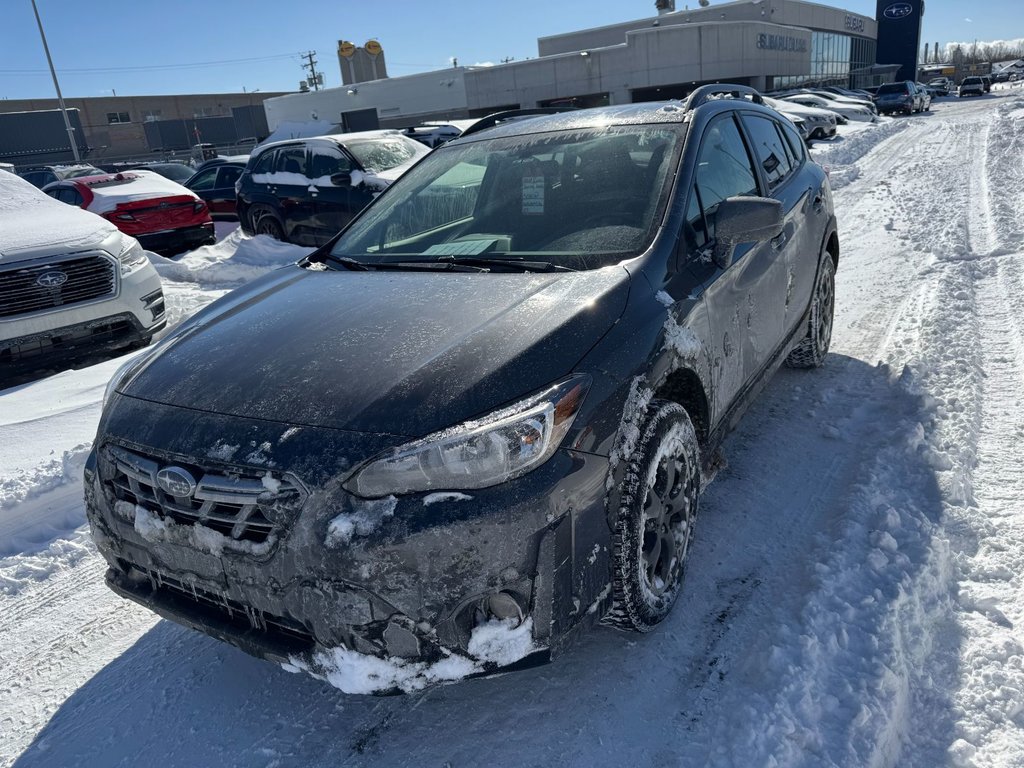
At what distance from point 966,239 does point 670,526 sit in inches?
276

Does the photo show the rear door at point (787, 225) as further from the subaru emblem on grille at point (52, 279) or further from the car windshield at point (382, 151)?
the car windshield at point (382, 151)

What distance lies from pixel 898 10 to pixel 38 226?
248ft

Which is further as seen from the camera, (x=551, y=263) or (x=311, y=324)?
(x=551, y=263)

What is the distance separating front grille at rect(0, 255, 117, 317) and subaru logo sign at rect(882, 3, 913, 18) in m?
75.4

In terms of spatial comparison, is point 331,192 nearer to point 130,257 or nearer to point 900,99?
point 130,257

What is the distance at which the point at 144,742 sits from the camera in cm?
239

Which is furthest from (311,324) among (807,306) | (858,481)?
(807,306)

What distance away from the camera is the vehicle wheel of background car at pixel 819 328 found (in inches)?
186

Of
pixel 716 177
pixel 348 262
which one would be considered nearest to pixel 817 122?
pixel 716 177

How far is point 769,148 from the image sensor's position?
4.39 meters

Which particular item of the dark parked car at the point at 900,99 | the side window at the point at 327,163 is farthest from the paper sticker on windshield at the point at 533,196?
the dark parked car at the point at 900,99

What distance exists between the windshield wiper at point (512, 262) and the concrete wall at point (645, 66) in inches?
1757

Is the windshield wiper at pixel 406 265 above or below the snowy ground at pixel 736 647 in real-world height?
above

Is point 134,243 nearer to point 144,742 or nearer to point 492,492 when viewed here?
point 144,742
